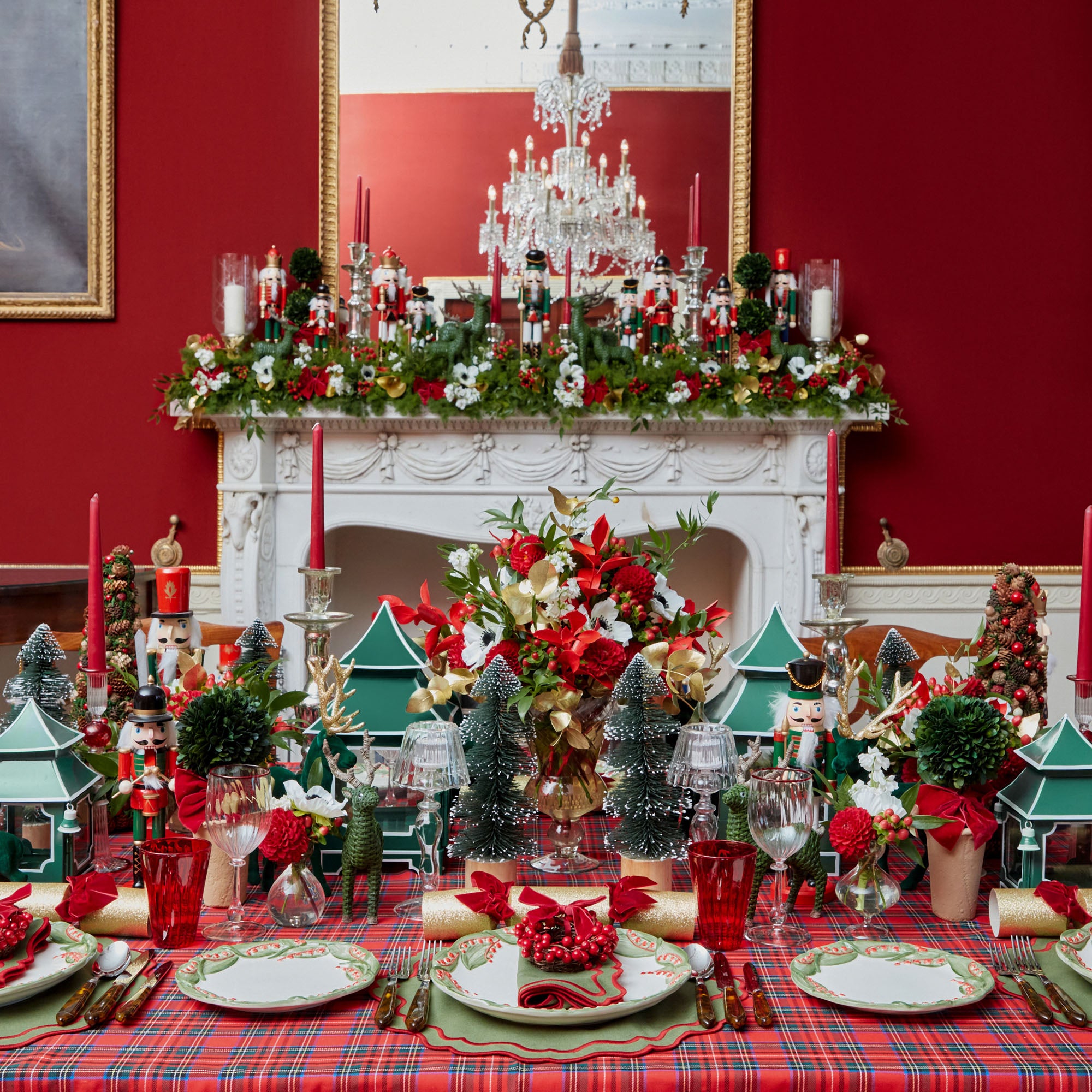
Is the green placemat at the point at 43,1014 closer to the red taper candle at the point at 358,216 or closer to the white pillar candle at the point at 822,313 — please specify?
the red taper candle at the point at 358,216

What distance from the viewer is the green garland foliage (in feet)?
3.88

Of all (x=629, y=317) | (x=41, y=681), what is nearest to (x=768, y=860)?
(x=41, y=681)

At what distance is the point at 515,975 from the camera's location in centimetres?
97

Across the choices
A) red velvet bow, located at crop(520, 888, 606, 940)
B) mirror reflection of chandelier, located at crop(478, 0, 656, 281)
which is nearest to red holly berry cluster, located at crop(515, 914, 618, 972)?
red velvet bow, located at crop(520, 888, 606, 940)

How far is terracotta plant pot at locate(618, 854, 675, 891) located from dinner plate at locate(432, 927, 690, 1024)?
0.48 feet

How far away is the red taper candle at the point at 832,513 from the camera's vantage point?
4.20 ft

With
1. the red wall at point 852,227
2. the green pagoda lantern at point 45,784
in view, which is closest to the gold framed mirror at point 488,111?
the red wall at point 852,227

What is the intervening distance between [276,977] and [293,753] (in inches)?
25.9

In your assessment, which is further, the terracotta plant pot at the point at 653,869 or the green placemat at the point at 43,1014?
the terracotta plant pot at the point at 653,869

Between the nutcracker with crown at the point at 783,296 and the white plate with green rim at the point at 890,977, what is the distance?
9.54ft

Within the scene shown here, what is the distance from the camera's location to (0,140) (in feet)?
12.8

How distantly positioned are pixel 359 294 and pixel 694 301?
1157 millimetres

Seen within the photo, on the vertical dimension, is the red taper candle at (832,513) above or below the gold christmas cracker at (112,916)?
above

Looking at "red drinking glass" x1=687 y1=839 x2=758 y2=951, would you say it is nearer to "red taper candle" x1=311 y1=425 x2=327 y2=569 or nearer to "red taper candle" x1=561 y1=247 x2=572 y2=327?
"red taper candle" x1=311 y1=425 x2=327 y2=569
